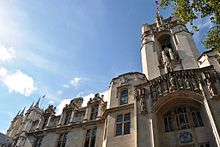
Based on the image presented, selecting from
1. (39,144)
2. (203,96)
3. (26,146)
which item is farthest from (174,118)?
(26,146)

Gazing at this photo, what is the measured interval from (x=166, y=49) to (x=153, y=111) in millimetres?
14170

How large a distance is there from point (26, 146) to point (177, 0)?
27080 mm

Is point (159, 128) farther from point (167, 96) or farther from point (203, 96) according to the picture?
point (203, 96)

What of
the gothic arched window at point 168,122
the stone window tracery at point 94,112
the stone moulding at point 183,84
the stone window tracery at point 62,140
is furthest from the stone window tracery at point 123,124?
the stone window tracery at point 62,140

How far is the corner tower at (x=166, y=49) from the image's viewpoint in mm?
27562

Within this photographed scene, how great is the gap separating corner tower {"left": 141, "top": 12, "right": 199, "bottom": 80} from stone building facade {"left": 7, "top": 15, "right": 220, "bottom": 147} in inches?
5.0

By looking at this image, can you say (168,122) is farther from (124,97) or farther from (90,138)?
(90,138)

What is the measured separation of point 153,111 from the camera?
20656 mm

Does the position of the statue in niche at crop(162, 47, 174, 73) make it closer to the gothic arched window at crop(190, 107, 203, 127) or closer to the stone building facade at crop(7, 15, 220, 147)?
the stone building facade at crop(7, 15, 220, 147)

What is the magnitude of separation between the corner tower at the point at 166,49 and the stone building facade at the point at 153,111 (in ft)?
0.42

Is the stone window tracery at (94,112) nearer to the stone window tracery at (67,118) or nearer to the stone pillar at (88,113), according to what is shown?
the stone pillar at (88,113)

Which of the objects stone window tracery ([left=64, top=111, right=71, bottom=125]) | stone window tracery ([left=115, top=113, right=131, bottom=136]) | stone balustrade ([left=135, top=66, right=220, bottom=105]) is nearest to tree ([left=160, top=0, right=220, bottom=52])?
stone balustrade ([left=135, top=66, right=220, bottom=105])

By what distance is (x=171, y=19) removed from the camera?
3816cm

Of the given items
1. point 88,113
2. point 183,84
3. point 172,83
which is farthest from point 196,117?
point 88,113
